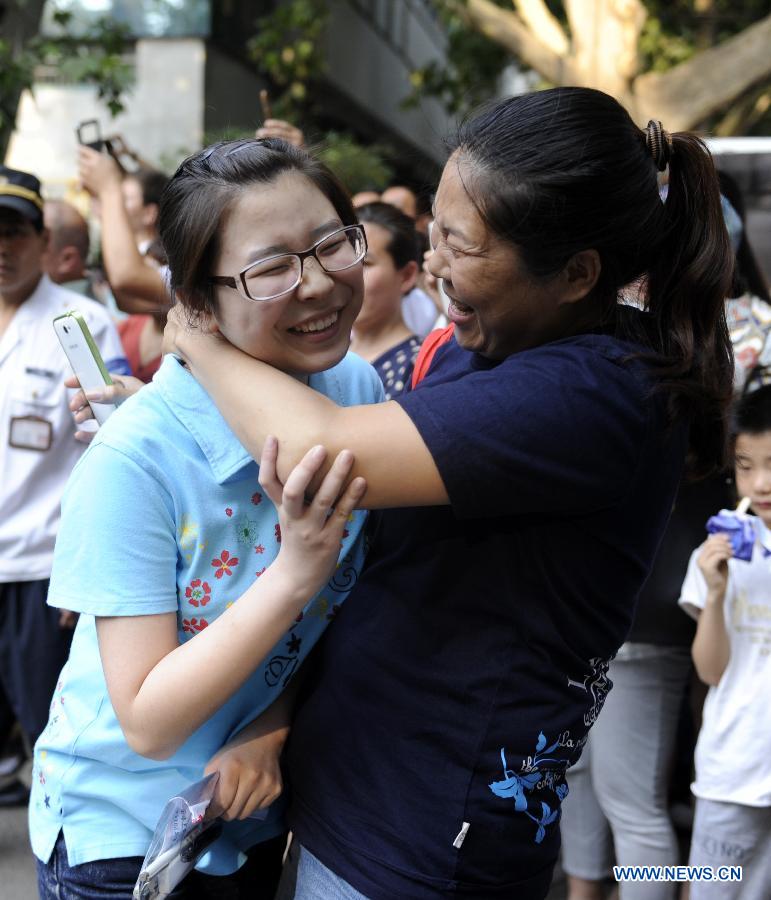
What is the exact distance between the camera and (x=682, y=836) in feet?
13.0

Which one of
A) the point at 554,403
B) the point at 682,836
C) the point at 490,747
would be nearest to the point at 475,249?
the point at 554,403

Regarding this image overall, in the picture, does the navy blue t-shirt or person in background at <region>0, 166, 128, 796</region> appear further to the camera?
person in background at <region>0, 166, 128, 796</region>

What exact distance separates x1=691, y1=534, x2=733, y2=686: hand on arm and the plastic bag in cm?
166

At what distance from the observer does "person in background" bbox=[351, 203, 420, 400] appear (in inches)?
153

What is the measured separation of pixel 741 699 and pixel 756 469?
1.96 ft

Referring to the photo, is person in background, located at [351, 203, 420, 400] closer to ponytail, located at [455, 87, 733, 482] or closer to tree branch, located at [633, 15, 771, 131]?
ponytail, located at [455, 87, 733, 482]

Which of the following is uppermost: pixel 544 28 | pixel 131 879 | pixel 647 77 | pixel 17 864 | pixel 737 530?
pixel 544 28

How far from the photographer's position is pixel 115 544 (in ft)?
4.67

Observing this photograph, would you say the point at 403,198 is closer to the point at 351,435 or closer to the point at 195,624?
the point at 195,624

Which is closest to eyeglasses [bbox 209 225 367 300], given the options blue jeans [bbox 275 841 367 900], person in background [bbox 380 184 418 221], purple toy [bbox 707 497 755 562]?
blue jeans [bbox 275 841 367 900]

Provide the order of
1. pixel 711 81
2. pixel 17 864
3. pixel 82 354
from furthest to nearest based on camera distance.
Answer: pixel 711 81
pixel 17 864
pixel 82 354

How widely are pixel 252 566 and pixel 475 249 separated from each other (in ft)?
1.75

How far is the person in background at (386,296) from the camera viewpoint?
153 inches

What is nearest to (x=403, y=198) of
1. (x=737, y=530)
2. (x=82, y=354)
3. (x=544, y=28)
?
(x=737, y=530)
